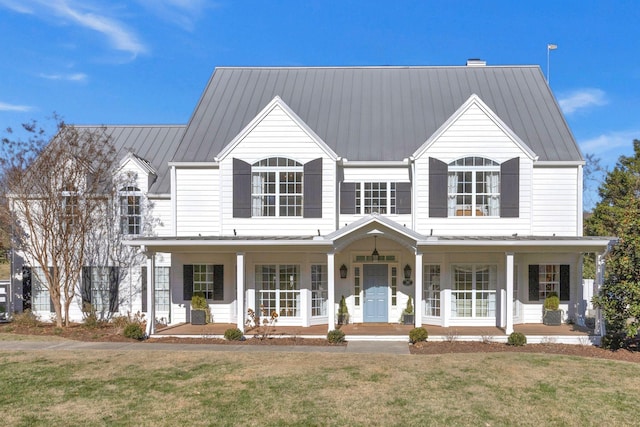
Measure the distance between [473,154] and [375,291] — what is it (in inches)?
244

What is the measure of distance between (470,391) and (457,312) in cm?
784

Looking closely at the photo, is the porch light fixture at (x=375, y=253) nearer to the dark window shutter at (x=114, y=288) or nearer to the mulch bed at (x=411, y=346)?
the mulch bed at (x=411, y=346)

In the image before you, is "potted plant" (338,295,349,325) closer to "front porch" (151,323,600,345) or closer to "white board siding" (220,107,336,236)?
"front porch" (151,323,600,345)

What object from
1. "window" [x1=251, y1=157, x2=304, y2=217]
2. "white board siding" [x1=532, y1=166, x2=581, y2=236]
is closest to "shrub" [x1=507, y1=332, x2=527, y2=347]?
"white board siding" [x1=532, y1=166, x2=581, y2=236]

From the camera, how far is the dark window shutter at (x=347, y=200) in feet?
62.4

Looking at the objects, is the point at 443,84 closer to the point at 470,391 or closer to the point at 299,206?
the point at 299,206

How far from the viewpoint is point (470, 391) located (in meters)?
10.5

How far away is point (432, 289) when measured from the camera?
18438mm

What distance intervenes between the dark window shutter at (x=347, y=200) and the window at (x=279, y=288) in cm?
283

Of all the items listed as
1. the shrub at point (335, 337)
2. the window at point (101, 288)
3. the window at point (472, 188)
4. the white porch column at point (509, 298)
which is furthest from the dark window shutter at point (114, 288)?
the white porch column at point (509, 298)

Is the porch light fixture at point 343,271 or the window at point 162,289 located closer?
the porch light fixture at point 343,271

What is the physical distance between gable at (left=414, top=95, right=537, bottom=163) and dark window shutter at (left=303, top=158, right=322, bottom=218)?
3617 millimetres

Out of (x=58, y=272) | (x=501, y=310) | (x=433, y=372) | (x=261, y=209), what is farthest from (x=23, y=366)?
(x=501, y=310)

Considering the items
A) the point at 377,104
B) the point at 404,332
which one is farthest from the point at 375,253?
the point at 377,104
